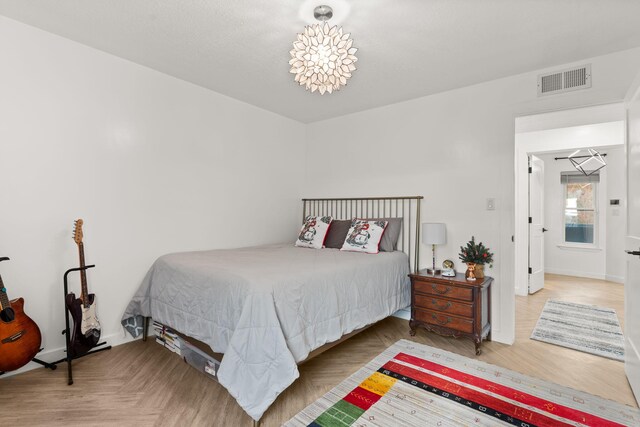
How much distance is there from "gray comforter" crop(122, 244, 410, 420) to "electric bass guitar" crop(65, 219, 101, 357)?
376mm

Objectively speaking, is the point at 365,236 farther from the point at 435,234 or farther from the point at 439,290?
the point at 439,290

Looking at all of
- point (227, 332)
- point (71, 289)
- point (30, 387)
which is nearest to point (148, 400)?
point (227, 332)

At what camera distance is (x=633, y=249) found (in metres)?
2.09

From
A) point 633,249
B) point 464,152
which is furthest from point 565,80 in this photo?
point 633,249

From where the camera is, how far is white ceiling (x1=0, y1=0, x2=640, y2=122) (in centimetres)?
201

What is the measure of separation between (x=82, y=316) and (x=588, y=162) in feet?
24.6

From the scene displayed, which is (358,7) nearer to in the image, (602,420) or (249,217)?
(249,217)

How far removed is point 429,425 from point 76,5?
134 inches

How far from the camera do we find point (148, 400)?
200cm

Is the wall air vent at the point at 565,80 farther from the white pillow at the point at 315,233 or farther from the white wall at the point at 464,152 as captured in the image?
the white pillow at the point at 315,233

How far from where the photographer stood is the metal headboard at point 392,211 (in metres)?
3.54

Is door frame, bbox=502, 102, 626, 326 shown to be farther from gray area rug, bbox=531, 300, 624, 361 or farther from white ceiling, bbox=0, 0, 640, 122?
white ceiling, bbox=0, 0, 640, 122

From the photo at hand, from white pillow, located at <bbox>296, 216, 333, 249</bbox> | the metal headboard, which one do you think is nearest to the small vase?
the metal headboard

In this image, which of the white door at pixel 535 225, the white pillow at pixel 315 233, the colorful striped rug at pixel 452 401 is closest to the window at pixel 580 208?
the white door at pixel 535 225
